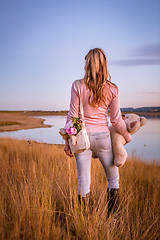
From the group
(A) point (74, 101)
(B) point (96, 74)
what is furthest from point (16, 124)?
(B) point (96, 74)

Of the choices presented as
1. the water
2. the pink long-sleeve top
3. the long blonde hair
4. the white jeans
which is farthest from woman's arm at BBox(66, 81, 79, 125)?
the water

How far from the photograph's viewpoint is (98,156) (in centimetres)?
182

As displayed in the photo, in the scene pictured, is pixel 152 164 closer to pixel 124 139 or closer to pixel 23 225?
pixel 124 139

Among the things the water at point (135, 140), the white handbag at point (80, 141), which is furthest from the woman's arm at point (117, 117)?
the water at point (135, 140)

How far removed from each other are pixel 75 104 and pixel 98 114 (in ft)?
0.74

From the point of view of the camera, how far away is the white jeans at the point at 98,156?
1.74 meters

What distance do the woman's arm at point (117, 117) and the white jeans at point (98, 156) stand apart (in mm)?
154

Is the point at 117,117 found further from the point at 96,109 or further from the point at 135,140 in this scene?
the point at 135,140

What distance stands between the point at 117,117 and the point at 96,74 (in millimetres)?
443

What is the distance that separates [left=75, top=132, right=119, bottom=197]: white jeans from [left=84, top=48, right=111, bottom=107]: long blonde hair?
30 cm

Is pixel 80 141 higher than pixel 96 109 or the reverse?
the reverse

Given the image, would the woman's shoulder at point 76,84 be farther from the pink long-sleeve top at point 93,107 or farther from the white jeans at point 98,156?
the white jeans at point 98,156

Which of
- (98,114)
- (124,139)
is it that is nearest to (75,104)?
(98,114)

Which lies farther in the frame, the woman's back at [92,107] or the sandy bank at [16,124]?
the sandy bank at [16,124]
